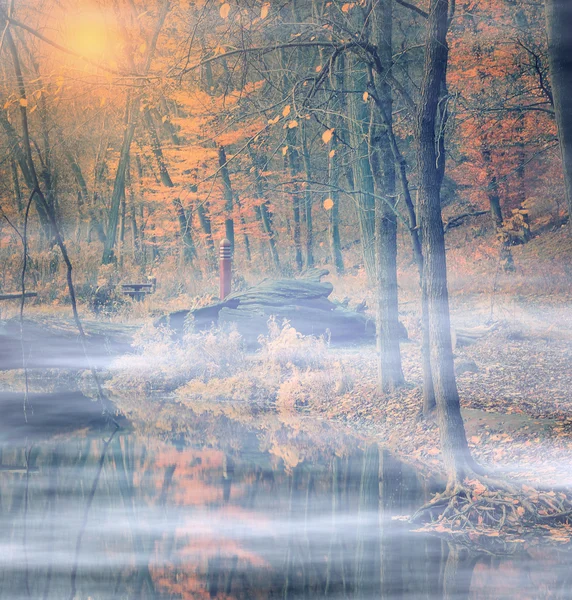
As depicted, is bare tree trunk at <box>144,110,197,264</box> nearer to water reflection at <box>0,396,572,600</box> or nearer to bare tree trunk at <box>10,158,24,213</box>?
bare tree trunk at <box>10,158,24,213</box>

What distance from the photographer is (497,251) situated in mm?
23219

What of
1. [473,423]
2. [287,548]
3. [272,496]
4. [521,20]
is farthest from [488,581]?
[521,20]

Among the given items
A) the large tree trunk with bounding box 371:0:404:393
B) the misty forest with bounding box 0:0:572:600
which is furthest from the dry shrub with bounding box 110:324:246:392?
the large tree trunk with bounding box 371:0:404:393

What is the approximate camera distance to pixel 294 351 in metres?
14.6

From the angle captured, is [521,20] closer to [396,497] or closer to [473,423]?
[473,423]

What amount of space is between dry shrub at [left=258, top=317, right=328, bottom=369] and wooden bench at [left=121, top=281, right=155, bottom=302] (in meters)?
7.01

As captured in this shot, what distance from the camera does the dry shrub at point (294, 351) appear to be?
14.5m

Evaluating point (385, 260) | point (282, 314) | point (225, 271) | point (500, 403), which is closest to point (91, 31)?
point (225, 271)

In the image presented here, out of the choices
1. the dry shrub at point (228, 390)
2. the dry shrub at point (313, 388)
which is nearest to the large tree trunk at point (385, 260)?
the dry shrub at point (313, 388)

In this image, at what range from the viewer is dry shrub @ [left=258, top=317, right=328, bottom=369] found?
1448 centimetres

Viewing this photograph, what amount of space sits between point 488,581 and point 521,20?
54.6ft

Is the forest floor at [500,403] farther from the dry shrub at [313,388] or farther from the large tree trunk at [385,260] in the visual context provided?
the large tree trunk at [385,260]

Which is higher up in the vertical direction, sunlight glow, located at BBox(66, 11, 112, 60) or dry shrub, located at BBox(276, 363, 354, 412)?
sunlight glow, located at BBox(66, 11, 112, 60)

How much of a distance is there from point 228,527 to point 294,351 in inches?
294
